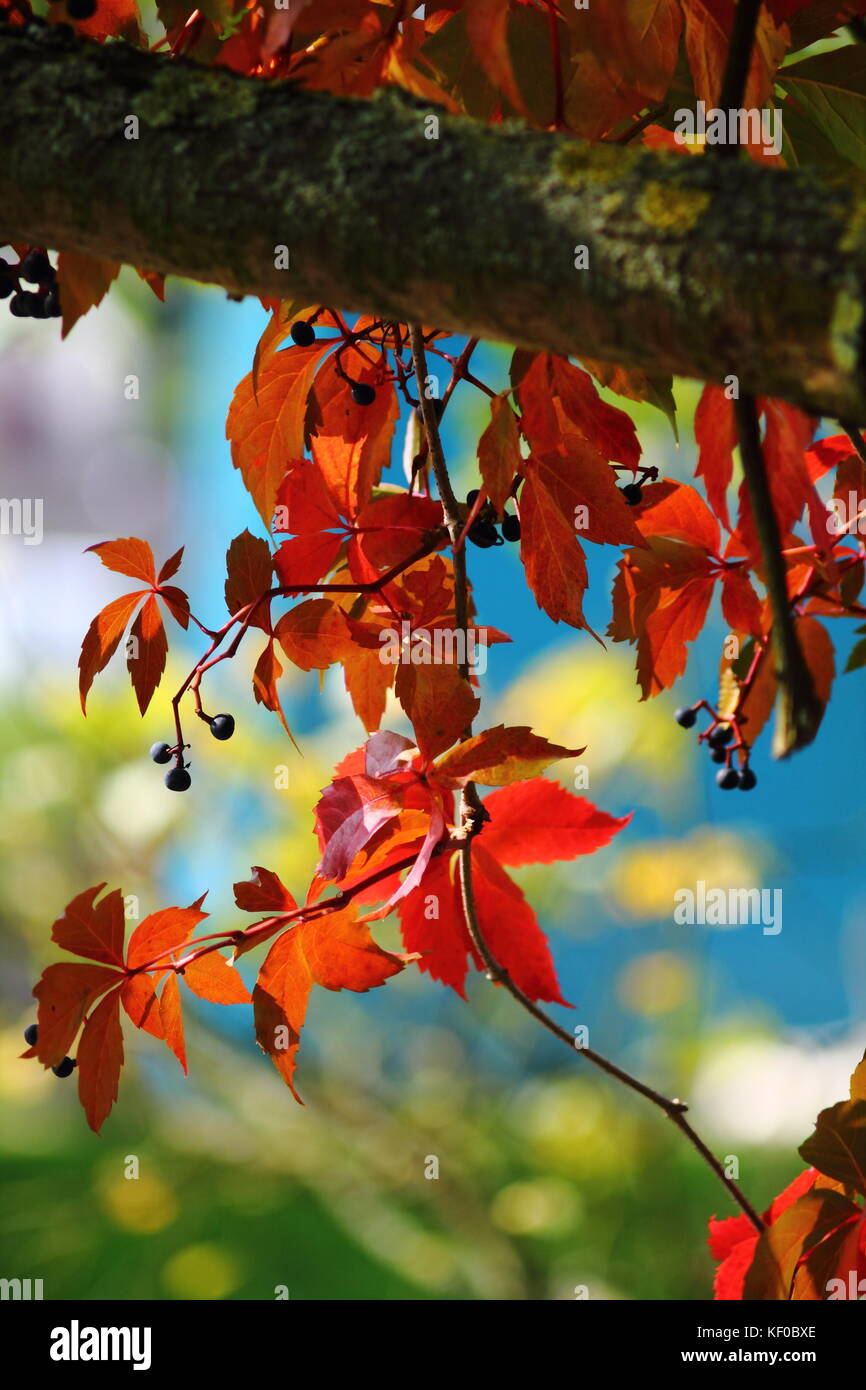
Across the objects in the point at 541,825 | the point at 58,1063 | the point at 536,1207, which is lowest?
the point at 536,1207

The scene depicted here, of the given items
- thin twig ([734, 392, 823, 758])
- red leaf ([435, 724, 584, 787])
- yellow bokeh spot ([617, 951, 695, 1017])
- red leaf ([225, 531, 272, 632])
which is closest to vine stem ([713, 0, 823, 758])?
thin twig ([734, 392, 823, 758])

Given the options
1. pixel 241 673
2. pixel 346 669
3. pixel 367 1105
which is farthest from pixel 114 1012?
pixel 367 1105

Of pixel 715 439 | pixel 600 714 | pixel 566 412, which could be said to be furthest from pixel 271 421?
pixel 600 714

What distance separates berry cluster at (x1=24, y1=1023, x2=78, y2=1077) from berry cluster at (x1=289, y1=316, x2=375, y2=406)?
0.33m

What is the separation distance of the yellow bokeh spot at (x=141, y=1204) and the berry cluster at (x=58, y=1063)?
5.90 ft

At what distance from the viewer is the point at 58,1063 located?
520 mm

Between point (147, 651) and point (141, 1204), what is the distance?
1933mm

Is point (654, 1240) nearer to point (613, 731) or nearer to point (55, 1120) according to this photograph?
point (613, 731)

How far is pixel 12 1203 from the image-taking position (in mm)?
2244

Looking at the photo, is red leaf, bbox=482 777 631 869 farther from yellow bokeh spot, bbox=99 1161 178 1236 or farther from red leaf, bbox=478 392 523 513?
yellow bokeh spot, bbox=99 1161 178 1236

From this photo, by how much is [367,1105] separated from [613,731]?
0.87m

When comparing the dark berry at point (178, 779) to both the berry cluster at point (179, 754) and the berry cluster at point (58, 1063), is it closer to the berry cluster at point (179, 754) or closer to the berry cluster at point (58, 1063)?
the berry cluster at point (179, 754)

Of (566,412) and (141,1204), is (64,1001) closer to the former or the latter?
(566,412)
